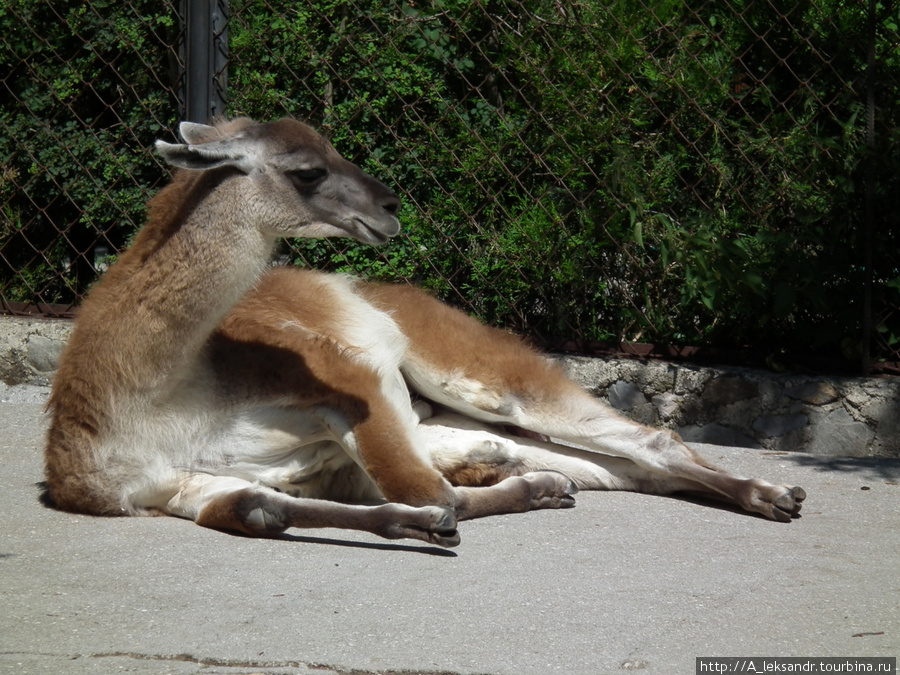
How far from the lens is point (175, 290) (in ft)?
10.5

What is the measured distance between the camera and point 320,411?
3455 mm

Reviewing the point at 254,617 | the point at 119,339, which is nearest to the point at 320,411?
the point at 119,339

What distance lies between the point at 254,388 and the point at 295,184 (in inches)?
28.3

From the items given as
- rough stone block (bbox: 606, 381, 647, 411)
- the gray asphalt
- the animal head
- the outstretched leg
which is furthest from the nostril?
rough stone block (bbox: 606, 381, 647, 411)

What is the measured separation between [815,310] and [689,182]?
0.95m

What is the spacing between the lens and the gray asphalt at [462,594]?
2.35 metres

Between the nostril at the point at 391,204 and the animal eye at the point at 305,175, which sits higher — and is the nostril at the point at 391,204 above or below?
below

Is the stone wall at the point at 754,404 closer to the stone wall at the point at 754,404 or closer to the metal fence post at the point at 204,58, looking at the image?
the stone wall at the point at 754,404

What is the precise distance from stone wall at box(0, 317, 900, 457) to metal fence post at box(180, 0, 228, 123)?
7.38 feet

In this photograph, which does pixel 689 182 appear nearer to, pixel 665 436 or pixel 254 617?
pixel 665 436

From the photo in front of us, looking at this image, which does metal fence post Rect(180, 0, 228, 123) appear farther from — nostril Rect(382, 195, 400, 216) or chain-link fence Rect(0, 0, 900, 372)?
nostril Rect(382, 195, 400, 216)

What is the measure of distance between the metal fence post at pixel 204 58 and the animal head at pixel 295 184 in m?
1.85

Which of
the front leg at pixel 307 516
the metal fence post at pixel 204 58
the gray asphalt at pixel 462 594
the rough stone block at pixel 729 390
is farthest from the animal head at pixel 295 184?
the rough stone block at pixel 729 390

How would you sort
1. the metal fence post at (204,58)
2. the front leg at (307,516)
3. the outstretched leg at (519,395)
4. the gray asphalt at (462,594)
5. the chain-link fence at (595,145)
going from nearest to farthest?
the gray asphalt at (462,594) → the front leg at (307,516) → the outstretched leg at (519,395) → the chain-link fence at (595,145) → the metal fence post at (204,58)
